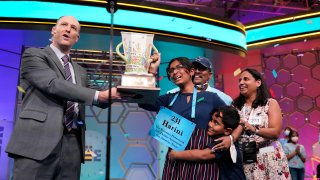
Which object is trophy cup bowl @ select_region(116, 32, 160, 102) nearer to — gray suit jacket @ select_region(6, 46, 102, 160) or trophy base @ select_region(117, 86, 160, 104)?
trophy base @ select_region(117, 86, 160, 104)

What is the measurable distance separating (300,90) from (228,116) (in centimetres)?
594

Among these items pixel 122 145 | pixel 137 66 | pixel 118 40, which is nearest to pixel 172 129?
pixel 137 66

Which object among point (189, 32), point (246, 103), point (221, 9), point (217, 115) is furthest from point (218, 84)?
point (217, 115)

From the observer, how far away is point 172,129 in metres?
1.83

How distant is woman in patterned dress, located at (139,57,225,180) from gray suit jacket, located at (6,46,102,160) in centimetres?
49

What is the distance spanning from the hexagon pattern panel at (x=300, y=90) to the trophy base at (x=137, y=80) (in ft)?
20.3

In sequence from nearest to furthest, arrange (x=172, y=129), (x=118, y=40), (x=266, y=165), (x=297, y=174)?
(x=172, y=129) < (x=266, y=165) < (x=118, y=40) < (x=297, y=174)

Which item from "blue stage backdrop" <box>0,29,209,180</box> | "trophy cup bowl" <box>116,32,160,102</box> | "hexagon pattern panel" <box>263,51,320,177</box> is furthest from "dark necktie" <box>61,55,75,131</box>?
"hexagon pattern panel" <box>263,51,320,177</box>

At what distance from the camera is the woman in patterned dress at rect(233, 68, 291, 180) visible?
2.12 meters

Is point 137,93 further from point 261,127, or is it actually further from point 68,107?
point 261,127

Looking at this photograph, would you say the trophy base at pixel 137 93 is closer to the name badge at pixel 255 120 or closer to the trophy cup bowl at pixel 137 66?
the trophy cup bowl at pixel 137 66

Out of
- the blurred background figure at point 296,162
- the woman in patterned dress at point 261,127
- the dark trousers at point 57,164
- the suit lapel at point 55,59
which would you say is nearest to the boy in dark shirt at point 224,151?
the woman in patterned dress at point 261,127

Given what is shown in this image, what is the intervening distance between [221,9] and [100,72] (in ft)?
15.7

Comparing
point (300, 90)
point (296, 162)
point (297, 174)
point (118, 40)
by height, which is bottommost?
point (297, 174)
